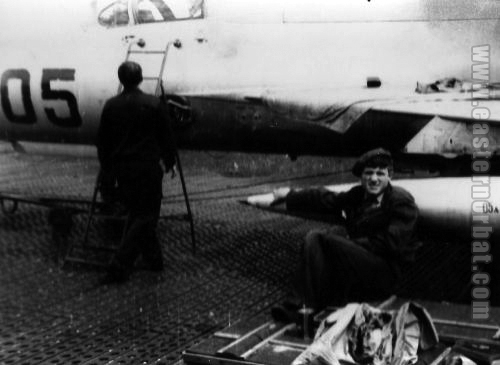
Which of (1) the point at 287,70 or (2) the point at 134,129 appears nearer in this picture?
(2) the point at 134,129

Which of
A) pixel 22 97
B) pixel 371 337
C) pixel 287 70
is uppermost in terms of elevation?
pixel 287 70

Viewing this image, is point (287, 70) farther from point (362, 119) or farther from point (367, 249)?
point (367, 249)

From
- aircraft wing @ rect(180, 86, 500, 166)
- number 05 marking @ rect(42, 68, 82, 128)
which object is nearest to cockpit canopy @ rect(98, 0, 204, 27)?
number 05 marking @ rect(42, 68, 82, 128)

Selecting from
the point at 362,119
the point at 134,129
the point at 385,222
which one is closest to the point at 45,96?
the point at 134,129

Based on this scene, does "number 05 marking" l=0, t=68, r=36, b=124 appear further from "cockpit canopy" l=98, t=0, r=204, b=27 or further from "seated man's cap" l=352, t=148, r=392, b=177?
"seated man's cap" l=352, t=148, r=392, b=177

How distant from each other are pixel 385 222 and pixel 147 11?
128 inches

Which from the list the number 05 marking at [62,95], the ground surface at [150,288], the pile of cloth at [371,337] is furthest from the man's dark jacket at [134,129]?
the pile of cloth at [371,337]

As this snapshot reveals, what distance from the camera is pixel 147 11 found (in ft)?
21.8

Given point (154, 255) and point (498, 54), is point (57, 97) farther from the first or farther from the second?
point (498, 54)

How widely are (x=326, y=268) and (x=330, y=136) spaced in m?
2.26

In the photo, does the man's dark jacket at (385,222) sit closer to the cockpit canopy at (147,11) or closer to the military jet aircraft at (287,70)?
the military jet aircraft at (287,70)

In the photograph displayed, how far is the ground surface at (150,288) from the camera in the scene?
14.5ft

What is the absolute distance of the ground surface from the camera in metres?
4.43

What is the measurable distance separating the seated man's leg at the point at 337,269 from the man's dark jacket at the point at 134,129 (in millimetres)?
1955
